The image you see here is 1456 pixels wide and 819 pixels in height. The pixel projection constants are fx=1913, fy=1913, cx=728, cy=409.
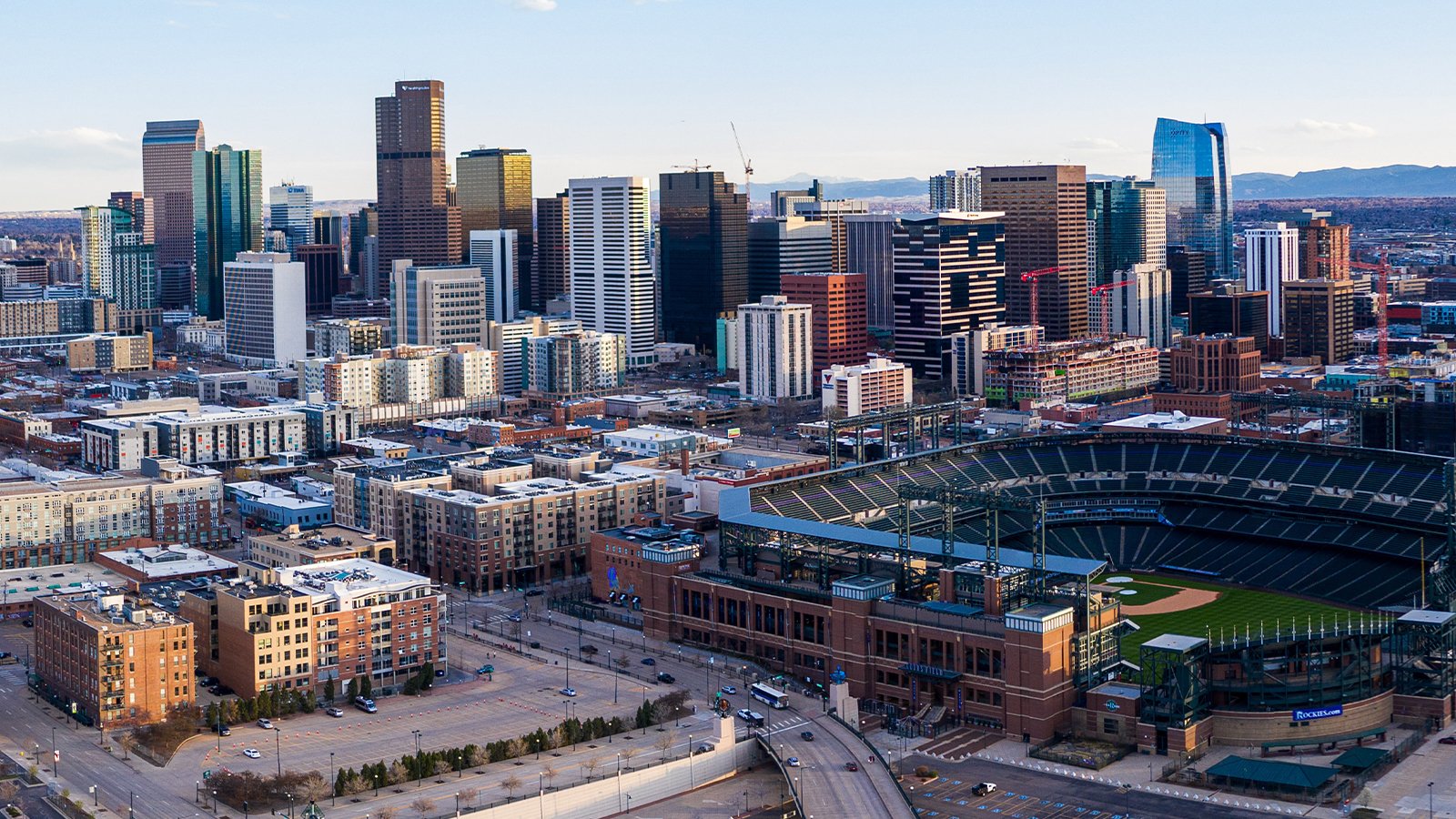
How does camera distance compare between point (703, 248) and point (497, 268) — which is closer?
point (703, 248)

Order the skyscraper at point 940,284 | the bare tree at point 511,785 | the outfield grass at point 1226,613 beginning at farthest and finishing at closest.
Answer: the skyscraper at point 940,284, the outfield grass at point 1226,613, the bare tree at point 511,785

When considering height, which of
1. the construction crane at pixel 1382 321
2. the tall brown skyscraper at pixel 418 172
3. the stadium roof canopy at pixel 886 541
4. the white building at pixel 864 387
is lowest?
the stadium roof canopy at pixel 886 541

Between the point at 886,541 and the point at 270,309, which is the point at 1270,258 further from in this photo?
the point at 886,541

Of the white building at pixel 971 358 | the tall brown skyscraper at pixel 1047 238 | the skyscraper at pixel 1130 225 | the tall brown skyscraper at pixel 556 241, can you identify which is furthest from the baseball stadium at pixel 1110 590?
the tall brown skyscraper at pixel 556 241

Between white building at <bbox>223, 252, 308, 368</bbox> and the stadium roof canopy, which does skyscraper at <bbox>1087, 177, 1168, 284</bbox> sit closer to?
white building at <bbox>223, 252, 308, 368</bbox>

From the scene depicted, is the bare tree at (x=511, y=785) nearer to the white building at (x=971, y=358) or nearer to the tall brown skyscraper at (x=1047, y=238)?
the white building at (x=971, y=358)

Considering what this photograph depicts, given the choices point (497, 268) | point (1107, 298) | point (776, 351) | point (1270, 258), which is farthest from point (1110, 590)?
point (1270, 258)

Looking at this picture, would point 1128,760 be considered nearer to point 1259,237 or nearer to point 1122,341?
point 1122,341
